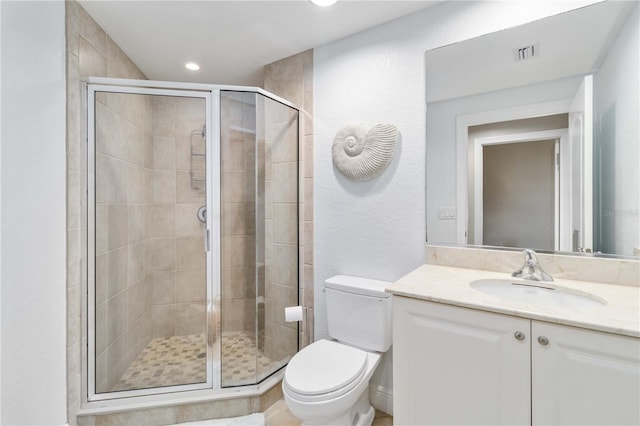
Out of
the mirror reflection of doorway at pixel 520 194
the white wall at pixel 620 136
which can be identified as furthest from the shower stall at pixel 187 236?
the white wall at pixel 620 136

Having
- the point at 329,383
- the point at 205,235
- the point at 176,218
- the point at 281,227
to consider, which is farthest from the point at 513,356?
the point at 176,218

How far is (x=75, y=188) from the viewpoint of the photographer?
1.50m

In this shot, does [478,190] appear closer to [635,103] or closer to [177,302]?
[635,103]

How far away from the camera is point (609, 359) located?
84cm

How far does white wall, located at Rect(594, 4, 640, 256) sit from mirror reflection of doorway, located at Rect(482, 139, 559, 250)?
17 cm

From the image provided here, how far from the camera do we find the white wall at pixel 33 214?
100 cm

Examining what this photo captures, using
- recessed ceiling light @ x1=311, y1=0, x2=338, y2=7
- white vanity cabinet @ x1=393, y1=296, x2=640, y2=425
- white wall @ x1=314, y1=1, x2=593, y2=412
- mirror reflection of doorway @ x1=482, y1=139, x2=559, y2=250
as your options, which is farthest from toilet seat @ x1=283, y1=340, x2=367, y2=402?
recessed ceiling light @ x1=311, y1=0, x2=338, y2=7

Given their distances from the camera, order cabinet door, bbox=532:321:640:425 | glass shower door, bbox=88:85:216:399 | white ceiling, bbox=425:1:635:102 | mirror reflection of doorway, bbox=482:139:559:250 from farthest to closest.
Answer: glass shower door, bbox=88:85:216:399 → mirror reflection of doorway, bbox=482:139:559:250 → white ceiling, bbox=425:1:635:102 → cabinet door, bbox=532:321:640:425

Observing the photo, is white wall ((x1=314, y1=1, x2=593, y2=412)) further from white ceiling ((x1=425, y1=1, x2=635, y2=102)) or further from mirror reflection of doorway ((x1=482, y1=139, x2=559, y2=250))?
mirror reflection of doorway ((x1=482, y1=139, x2=559, y2=250))

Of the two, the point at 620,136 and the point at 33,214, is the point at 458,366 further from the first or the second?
the point at 33,214

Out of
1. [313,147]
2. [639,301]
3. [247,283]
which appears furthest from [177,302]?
[639,301]

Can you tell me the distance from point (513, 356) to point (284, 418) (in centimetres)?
134

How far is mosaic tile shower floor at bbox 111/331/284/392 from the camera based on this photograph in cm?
178

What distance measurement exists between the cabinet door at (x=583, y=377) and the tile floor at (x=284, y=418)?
3.25 ft
